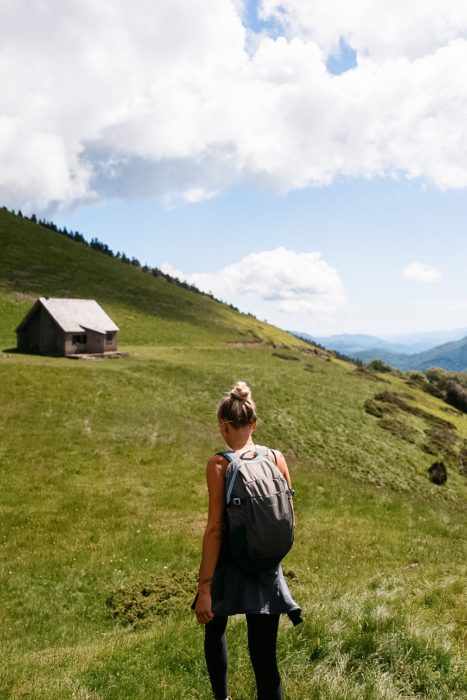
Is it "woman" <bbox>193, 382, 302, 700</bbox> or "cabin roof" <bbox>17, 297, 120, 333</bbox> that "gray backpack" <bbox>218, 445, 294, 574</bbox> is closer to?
"woman" <bbox>193, 382, 302, 700</bbox>

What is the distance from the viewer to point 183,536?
17469 mm

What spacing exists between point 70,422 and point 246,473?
27198mm

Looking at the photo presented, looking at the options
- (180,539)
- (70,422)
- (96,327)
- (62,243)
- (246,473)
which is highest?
(62,243)

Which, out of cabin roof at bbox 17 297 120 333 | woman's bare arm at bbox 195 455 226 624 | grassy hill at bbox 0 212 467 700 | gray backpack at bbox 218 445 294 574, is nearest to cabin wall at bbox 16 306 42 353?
cabin roof at bbox 17 297 120 333

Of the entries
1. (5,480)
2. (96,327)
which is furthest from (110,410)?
(96,327)

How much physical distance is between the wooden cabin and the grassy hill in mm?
4032

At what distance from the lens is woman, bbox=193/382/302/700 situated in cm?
562

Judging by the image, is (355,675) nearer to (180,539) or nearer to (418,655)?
(418,655)

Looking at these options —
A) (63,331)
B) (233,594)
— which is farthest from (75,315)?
(233,594)

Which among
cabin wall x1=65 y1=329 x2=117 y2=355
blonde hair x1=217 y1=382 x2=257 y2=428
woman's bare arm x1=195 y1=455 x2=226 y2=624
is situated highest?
cabin wall x1=65 y1=329 x2=117 y2=355

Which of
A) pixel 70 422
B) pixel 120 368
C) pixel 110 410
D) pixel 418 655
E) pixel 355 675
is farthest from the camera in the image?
pixel 120 368

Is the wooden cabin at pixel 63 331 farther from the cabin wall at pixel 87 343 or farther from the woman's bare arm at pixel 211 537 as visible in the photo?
the woman's bare arm at pixel 211 537

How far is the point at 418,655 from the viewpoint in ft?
23.7

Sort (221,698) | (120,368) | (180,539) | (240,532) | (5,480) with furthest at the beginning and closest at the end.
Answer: (120,368)
(5,480)
(180,539)
(221,698)
(240,532)
